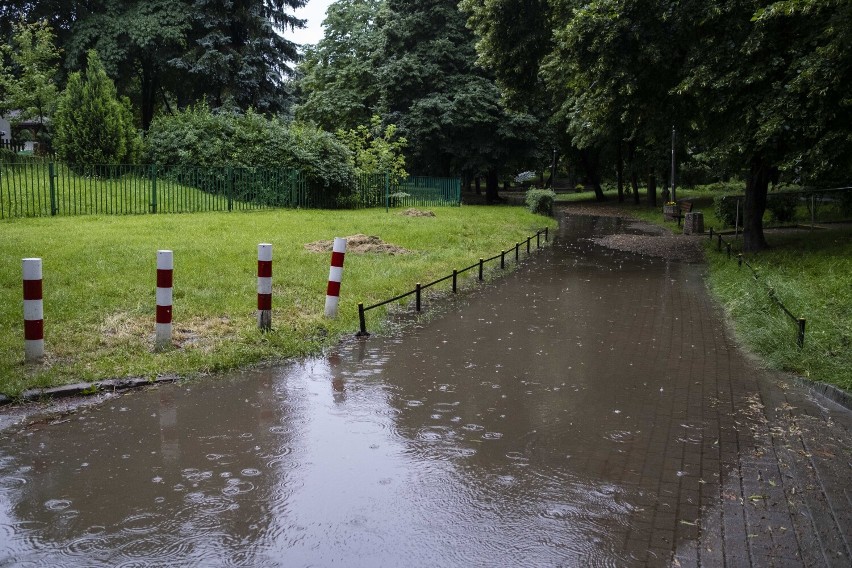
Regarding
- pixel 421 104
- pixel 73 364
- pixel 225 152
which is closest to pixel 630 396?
pixel 73 364

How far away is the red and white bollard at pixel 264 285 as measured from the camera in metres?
7.98

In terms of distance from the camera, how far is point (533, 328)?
9.45 metres

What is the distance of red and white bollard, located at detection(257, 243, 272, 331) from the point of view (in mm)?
7984

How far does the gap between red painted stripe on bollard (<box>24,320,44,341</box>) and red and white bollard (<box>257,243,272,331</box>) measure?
2172mm

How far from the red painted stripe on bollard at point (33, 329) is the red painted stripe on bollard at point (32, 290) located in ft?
0.81

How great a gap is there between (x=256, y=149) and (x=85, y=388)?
23.4 meters

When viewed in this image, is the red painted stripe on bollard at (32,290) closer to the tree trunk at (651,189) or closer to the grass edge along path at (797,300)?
the grass edge along path at (797,300)

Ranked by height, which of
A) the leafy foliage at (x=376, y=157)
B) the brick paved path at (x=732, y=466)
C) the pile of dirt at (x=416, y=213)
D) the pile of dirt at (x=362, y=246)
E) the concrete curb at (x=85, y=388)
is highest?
the leafy foliage at (x=376, y=157)

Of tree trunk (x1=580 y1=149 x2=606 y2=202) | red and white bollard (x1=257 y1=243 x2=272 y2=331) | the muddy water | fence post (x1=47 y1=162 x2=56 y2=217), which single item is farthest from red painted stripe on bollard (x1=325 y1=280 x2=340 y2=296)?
tree trunk (x1=580 y1=149 x2=606 y2=202)

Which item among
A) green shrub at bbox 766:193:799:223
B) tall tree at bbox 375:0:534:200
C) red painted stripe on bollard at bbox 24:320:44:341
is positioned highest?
tall tree at bbox 375:0:534:200

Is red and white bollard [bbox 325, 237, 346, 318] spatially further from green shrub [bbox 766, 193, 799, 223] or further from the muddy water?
green shrub [bbox 766, 193, 799, 223]

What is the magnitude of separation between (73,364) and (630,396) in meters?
5.03

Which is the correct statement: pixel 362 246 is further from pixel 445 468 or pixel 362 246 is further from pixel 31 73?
pixel 31 73

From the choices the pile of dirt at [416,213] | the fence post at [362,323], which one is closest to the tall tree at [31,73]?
the pile of dirt at [416,213]
